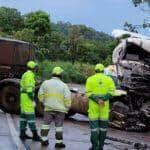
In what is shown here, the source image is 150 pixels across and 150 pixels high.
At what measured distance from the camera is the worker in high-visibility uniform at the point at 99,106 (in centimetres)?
1333

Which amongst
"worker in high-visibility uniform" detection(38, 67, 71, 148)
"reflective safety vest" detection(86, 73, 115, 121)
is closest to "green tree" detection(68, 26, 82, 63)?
"worker in high-visibility uniform" detection(38, 67, 71, 148)

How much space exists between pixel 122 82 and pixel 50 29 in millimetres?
42163

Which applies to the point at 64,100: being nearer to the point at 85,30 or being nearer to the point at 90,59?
the point at 90,59

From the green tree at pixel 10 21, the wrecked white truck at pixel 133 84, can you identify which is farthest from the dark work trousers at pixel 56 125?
the green tree at pixel 10 21

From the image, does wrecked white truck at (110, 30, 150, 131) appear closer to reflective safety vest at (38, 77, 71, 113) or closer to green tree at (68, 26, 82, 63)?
reflective safety vest at (38, 77, 71, 113)

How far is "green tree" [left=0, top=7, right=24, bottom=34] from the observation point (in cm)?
6391

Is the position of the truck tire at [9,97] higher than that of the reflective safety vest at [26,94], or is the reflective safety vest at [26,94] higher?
the reflective safety vest at [26,94]

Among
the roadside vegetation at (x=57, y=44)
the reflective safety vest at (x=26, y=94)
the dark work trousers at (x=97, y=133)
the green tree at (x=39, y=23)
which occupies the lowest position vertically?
the dark work trousers at (x=97, y=133)

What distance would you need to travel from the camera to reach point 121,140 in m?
16.3

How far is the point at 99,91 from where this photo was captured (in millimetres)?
13500

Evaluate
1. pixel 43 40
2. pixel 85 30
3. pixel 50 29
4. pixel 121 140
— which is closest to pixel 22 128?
pixel 121 140

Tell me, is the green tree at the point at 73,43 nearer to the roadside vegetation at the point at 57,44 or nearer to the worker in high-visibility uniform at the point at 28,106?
the roadside vegetation at the point at 57,44

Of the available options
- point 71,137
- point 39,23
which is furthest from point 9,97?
point 39,23

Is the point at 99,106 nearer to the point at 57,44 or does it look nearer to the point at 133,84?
the point at 133,84
